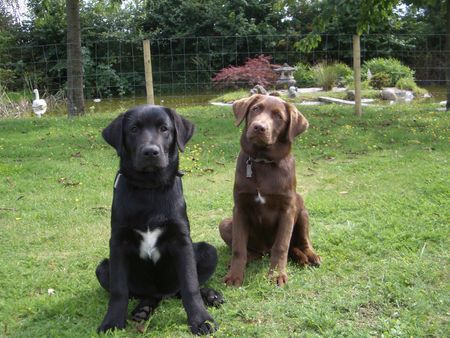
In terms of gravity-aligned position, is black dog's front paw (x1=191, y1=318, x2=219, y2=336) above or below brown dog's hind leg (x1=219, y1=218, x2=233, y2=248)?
below

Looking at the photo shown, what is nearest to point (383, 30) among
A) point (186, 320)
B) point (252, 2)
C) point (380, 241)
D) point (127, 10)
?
point (252, 2)

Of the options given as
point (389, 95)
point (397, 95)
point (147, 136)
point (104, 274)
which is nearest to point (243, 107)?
point (147, 136)

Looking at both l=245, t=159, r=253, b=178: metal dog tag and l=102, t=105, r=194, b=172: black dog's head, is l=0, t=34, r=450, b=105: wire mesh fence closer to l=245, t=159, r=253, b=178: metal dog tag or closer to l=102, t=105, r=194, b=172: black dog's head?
l=245, t=159, r=253, b=178: metal dog tag

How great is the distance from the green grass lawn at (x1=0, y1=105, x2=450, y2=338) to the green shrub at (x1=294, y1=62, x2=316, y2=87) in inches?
501

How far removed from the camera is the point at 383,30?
2733cm

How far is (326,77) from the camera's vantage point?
21.2 metres

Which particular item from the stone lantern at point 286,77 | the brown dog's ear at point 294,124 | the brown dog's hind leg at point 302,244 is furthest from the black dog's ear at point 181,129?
the stone lantern at point 286,77

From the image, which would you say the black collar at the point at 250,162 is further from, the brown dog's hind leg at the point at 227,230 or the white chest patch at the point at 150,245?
the white chest patch at the point at 150,245

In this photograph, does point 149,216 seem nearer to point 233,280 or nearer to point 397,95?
point 233,280

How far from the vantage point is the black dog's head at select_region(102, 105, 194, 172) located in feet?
10.8

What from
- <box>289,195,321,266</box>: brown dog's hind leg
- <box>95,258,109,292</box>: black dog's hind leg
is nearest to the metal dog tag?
<box>289,195,321,266</box>: brown dog's hind leg

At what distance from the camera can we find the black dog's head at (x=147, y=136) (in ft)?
10.8

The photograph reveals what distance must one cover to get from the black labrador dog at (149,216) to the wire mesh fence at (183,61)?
1619 cm

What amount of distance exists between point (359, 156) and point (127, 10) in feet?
73.6
